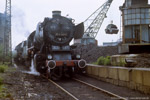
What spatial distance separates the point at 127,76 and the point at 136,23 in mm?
9413

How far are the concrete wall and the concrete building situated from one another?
624cm

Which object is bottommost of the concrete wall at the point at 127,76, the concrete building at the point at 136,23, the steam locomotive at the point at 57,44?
the concrete wall at the point at 127,76

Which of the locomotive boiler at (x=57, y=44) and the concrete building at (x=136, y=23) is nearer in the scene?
the locomotive boiler at (x=57, y=44)

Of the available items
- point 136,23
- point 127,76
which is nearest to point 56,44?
point 127,76

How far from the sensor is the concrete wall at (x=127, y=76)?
7385 mm

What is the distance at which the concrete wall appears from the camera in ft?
24.2

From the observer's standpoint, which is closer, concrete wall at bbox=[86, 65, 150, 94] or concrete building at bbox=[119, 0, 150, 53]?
concrete wall at bbox=[86, 65, 150, 94]

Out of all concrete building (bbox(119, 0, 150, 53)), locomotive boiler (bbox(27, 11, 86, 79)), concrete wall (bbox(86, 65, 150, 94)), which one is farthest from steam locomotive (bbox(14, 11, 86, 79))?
concrete building (bbox(119, 0, 150, 53))

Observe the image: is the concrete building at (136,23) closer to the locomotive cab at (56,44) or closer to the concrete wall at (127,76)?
the locomotive cab at (56,44)

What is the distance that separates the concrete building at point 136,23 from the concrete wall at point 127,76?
624cm

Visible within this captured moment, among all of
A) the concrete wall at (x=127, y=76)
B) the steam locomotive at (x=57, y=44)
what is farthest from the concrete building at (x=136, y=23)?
the concrete wall at (x=127, y=76)

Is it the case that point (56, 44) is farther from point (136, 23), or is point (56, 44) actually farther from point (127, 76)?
point (136, 23)

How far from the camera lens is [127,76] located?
862cm

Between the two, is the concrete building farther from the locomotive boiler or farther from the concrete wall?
the concrete wall
